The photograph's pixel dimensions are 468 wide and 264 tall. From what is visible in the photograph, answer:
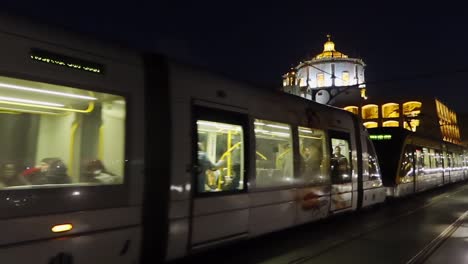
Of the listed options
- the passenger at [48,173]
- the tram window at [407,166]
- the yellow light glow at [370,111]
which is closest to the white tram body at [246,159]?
the passenger at [48,173]

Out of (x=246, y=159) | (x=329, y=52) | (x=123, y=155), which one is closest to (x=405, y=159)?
(x=246, y=159)

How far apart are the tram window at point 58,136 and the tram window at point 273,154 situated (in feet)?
9.96

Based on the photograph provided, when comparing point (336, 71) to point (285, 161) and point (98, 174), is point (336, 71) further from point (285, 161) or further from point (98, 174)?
point (98, 174)

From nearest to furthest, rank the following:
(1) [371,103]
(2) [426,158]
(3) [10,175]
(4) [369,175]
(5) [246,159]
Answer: (3) [10,175], (5) [246,159], (4) [369,175], (2) [426,158], (1) [371,103]

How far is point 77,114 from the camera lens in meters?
5.35

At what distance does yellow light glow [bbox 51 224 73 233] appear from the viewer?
15.8 feet

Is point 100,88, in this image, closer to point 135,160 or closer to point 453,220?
point 135,160

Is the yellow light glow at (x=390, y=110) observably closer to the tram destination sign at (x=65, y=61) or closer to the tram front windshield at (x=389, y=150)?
the tram front windshield at (x=389, y=150)

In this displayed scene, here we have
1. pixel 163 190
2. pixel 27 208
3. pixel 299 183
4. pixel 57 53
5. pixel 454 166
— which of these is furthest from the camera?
pixel 454 166

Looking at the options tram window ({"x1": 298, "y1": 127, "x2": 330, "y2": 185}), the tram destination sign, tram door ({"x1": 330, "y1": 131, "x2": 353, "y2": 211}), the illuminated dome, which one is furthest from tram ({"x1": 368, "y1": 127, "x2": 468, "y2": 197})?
the illuminated dome

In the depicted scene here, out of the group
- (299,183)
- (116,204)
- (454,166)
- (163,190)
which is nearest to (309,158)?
(299,183)

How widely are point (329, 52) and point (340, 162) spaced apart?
→ 115 m

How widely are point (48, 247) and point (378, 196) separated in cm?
1113

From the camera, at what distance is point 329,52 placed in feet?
404
